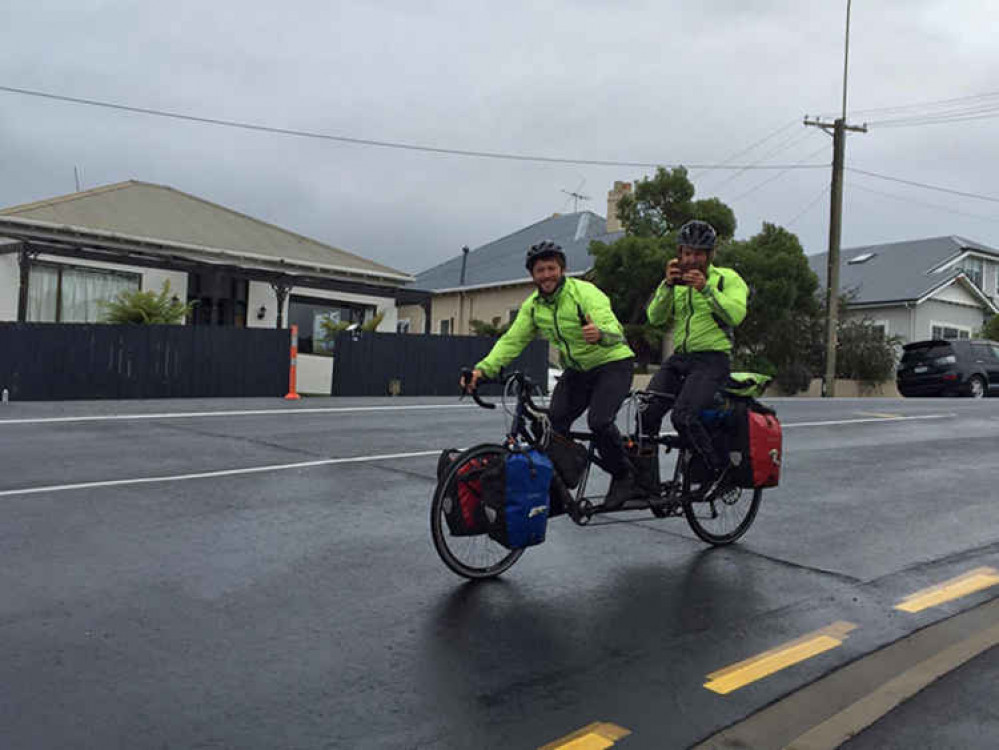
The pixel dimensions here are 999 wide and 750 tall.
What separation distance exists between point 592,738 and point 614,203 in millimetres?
38639

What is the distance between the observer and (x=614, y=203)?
4084 centimetres

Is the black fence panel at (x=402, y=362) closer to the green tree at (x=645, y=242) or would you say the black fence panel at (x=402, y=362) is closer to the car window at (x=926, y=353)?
the green tree at (x=645, y=242)

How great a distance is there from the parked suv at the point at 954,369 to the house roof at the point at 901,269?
44.3 ft

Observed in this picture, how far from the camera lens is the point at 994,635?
475 cm

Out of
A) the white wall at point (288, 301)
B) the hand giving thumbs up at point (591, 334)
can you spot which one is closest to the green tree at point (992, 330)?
the white wall at point (288, 301)

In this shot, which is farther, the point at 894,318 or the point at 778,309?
the point at 894,318

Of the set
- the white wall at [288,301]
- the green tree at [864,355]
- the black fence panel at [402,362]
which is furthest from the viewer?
→ the green tree at [864,355]

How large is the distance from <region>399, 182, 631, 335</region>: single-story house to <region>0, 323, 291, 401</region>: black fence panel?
16.3 metres

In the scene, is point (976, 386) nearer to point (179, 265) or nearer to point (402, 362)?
point (402, 362)

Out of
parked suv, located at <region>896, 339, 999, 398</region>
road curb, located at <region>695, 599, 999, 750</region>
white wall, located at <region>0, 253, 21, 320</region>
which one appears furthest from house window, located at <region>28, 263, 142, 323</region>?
road curb, located at <region>695, 599, 999, 750</region>

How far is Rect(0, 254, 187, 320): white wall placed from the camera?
22.6 m

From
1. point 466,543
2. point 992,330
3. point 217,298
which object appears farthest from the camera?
point 992,330

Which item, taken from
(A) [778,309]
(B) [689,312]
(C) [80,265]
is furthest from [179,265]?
(B) [689,312]

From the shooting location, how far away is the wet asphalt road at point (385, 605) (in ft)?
11.7
